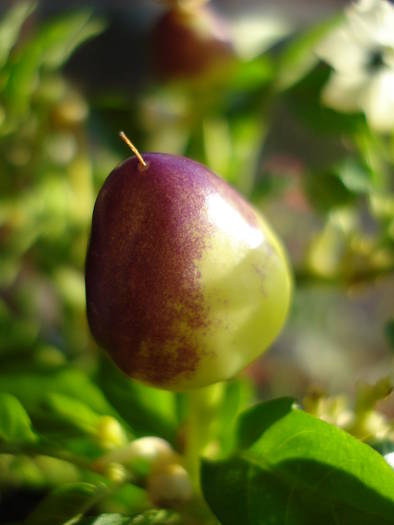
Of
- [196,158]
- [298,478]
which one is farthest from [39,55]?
[298,478]

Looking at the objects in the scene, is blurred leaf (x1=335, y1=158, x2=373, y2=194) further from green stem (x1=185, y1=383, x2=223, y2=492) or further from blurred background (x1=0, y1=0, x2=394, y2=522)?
green stem (x1=185, y1=383, x2=223, y2=492)

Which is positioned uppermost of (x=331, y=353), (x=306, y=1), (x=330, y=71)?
(x=330, y=71)

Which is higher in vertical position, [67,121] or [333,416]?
[67,121]

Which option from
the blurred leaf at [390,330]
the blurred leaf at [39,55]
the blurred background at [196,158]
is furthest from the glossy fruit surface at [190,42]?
the blurred leaf at [390,330]

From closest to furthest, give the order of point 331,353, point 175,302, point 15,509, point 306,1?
point 175,302, point 15,509, point 331,353, point 306,1

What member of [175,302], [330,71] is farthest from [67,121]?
[175,302]

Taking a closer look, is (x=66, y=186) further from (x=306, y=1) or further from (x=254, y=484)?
(x=306, y=1)
